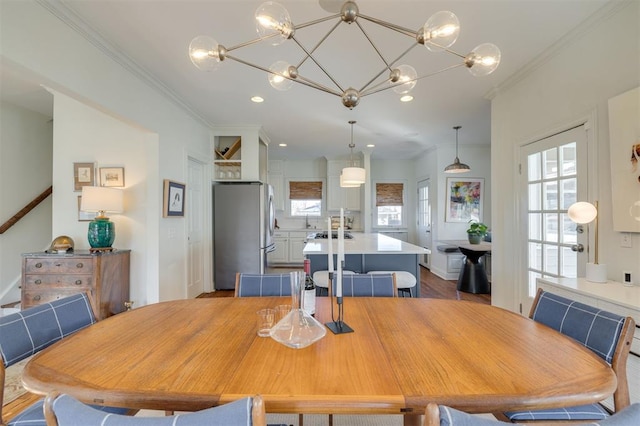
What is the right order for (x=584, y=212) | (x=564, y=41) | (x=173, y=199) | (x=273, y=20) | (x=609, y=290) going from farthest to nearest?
(x=173, y=199), (x=564, y=41), (x=584, y=212), (x=609, y=290), (x=273, y=20)

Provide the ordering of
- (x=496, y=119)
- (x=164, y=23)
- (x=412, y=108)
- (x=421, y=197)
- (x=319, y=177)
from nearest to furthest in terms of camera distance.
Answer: (x=164, y=23), (x=496, y=119), (x=412, y=108), (x=421, y=197), (x=319, y=177)

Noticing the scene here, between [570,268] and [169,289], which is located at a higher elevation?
[570,268]

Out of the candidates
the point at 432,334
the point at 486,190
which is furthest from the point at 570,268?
the point at 486,190

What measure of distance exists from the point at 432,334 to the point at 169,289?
306 cm

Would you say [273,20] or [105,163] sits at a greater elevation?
[273,20]

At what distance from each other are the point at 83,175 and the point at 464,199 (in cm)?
581

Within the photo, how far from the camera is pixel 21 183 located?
11.4 feet

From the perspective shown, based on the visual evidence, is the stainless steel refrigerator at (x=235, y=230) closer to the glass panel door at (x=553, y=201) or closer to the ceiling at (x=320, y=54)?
the ceiling at (x=320, y=54)

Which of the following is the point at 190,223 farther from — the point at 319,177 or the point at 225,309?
the point at 319,177

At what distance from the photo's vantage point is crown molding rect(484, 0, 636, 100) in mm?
1849

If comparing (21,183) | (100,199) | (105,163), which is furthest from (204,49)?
(21,183)

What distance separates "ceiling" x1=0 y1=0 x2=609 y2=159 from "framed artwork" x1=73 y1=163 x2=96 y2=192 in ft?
3.02

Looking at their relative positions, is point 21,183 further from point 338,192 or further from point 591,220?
point 591,220

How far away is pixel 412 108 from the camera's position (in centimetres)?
366
